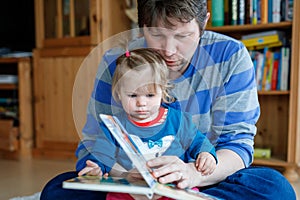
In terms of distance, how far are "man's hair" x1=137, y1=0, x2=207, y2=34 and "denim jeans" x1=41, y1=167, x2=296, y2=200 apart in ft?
1.41

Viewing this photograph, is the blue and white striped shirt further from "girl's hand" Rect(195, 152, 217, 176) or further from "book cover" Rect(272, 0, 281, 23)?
"book cover" Rect(272, 0, 281, 23)

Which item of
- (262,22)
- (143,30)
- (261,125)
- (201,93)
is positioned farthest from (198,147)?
(261,125)

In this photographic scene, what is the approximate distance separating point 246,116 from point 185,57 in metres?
0.26

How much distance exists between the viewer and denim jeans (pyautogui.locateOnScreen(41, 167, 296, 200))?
0.95 m

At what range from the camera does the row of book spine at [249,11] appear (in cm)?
199

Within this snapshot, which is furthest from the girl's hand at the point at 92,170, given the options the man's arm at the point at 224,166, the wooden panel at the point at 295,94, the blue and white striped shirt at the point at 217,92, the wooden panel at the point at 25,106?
the wooden panel at the point at 25,106

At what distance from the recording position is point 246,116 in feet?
3.67

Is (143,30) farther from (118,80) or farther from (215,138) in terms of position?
Result: (215,138)

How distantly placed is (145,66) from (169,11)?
201 millimetres

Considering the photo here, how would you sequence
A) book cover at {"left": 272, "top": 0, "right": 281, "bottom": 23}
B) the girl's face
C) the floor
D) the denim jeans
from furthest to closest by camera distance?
book cover at {"left": 272, "top": 0, "right": 281, "bottom": 23}
the floor
the denim jeans
the girl's face

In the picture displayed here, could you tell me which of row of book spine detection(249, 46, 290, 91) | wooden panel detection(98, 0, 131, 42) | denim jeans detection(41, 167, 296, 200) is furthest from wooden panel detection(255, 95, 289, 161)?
denim jeans detection(41, 167, 296, 200)

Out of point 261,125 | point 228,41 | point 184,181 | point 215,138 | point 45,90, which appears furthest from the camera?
point 45,90

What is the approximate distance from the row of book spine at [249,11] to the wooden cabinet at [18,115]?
4.28 feet

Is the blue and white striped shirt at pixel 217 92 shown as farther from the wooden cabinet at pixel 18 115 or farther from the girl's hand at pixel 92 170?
the wooden cabinet at pixel 18 115
